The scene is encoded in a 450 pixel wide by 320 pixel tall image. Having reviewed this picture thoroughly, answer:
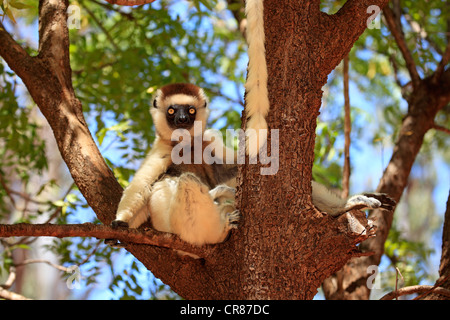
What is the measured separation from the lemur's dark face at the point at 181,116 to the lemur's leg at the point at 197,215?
1112 millimetres

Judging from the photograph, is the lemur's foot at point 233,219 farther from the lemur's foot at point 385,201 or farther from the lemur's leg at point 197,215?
the lemur's foot at point 385,201

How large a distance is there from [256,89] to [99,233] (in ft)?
3.75

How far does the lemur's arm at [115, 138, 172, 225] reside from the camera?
3.22 metres

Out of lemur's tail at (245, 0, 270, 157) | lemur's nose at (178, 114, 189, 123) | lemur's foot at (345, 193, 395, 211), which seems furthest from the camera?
lemur's nose at (178, 114, 189, 123)

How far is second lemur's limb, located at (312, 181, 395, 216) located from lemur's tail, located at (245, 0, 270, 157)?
88cm

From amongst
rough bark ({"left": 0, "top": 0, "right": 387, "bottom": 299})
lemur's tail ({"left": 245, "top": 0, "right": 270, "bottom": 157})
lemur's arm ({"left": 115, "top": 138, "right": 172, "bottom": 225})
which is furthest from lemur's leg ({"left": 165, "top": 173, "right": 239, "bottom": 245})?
lemur's tail ({"left": 245, "top": 0, "right": 270, "bottom": 157})

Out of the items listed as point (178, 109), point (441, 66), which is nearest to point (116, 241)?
point (178, 109)

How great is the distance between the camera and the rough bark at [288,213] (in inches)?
A: 108

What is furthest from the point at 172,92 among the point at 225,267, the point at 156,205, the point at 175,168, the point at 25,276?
the point at 25,276

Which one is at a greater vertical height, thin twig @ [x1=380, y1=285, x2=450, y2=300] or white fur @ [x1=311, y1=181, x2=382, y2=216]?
white fur @ [x1=311, y1=181, x2=382, y2=216]

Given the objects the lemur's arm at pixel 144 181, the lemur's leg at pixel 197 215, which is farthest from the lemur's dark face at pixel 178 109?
the lemur's leg at pixel 197 215

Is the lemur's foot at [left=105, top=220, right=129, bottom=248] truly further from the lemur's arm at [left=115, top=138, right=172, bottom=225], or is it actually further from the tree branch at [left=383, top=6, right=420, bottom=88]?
the tree branch at [left=383, top=6, right=420, bottom=88]

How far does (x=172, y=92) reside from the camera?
14.5 feet
